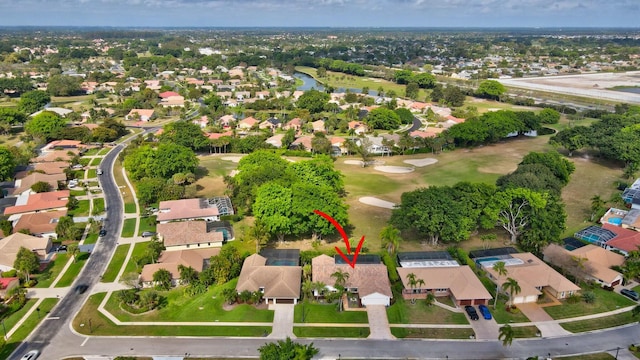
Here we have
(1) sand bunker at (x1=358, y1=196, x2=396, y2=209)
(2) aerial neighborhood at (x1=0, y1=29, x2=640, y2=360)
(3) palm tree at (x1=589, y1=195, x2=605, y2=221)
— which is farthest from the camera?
(1) sand bunker at (x1=358, y1=196, x2=396, y2=209)

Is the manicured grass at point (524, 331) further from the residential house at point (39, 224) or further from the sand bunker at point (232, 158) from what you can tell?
the sand bunker at point (232, 158)

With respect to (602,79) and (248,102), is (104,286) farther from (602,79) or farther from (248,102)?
(602,79)

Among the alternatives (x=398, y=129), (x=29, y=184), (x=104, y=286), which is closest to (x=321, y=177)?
(x=104, y=286)

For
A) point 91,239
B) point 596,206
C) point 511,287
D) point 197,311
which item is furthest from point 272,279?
point 596,206

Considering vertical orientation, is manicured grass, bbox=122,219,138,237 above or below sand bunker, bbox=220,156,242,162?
below

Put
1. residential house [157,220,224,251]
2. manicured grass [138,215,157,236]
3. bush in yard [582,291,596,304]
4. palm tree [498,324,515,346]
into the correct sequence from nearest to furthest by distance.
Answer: palm tree [498,324,515,346] < bush in yard [582,291,596,304] < residential house [157,220,224,251] < manicured grass [138,215,157,236]

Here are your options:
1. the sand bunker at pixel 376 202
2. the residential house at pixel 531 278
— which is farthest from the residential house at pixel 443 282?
the sand bunker at pixel 376 202

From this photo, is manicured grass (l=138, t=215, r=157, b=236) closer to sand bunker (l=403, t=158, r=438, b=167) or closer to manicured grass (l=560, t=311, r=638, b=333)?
manicured grass (l=560, t=311, r=638, b=333)

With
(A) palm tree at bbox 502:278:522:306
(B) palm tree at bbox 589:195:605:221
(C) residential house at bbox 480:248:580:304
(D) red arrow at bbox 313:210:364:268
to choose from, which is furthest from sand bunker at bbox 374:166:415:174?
(A) palm tree at bbox 502:278:522:306
